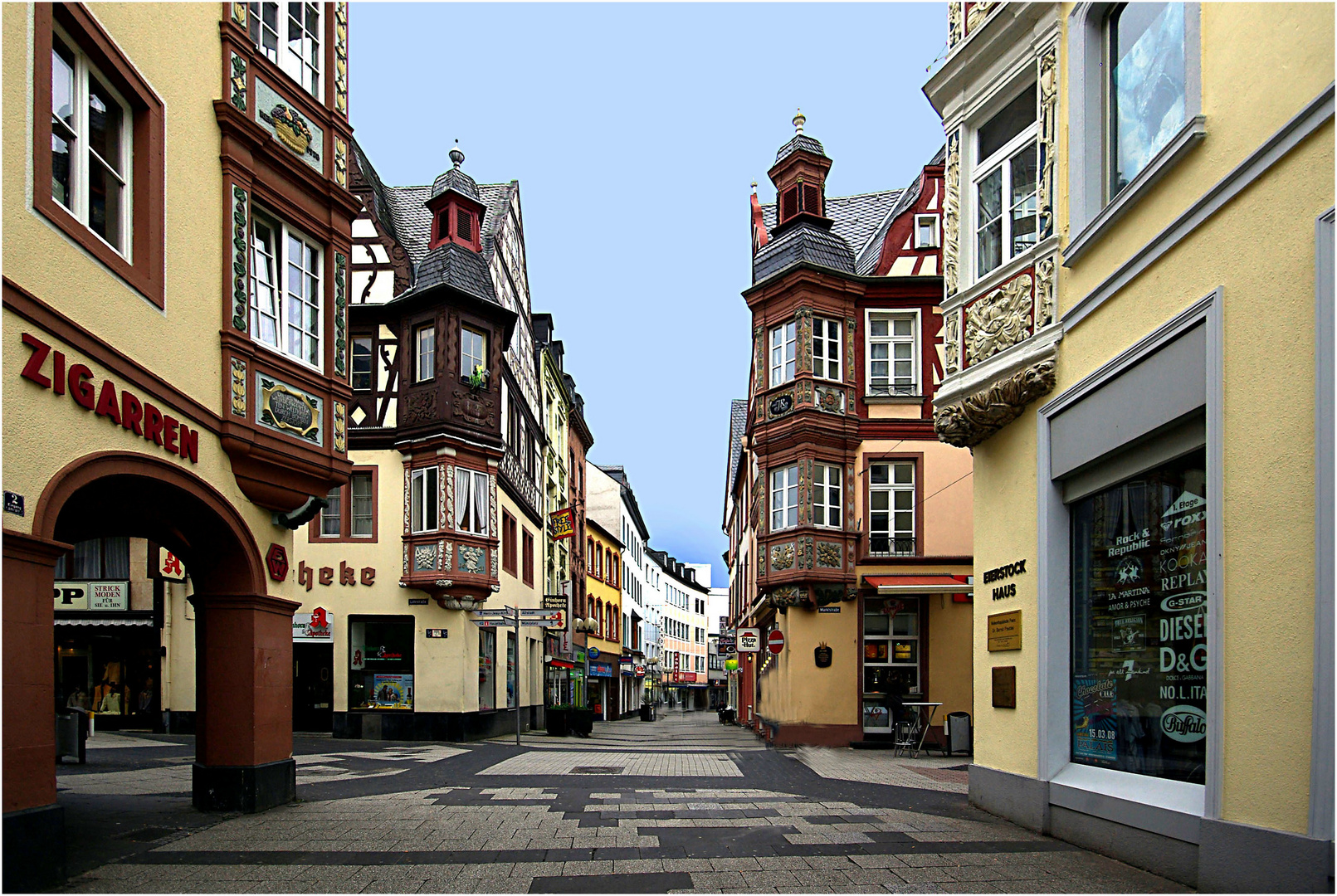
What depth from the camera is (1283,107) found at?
6230 mm

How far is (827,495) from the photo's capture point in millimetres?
23891

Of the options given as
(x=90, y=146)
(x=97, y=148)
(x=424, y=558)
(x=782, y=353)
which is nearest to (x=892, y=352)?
(x=782, y=353)

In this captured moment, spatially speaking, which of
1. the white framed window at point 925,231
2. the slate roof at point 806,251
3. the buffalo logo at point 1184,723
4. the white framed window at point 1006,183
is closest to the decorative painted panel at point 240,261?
the white framed window at point 1006,183

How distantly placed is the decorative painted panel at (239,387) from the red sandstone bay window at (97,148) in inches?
57.0

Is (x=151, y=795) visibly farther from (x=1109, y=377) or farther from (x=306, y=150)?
(x=1109, y=377)

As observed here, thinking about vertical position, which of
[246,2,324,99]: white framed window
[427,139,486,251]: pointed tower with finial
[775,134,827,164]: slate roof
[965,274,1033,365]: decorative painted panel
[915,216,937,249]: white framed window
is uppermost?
[775,134,827,164]: slate roof

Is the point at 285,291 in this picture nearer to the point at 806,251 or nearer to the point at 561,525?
the point at 806,251

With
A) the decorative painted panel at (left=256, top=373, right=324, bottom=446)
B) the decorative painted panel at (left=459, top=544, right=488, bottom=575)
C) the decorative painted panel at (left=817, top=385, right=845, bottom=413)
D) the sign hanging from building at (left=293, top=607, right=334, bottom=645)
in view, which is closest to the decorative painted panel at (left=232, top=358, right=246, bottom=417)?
A: the decorative painted panel at (left=256, top=373, right=324, bottom=446)

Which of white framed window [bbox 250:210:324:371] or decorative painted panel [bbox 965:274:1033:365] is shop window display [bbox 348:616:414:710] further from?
decorative painted panel [bbox 965:274:1033:365]

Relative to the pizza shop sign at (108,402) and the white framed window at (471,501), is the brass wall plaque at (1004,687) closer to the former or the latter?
the pizza shop sign at (108,402)

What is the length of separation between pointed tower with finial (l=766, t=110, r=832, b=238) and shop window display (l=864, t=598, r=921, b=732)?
9214 mm

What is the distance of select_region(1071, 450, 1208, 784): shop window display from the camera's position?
24.3 ft

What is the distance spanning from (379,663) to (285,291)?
50.9ft

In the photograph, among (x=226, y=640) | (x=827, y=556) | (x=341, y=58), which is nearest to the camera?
(x=226, y=640)
